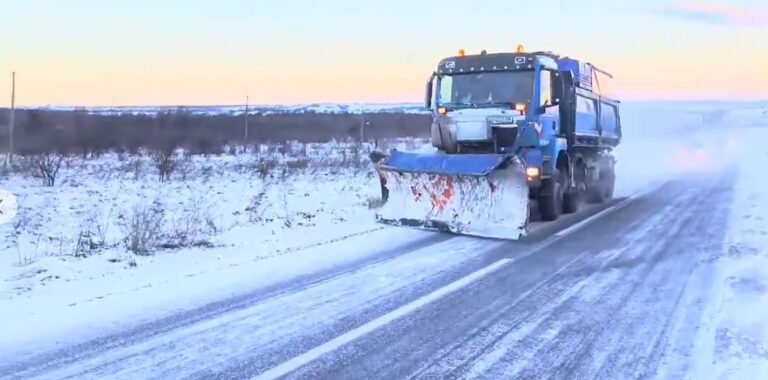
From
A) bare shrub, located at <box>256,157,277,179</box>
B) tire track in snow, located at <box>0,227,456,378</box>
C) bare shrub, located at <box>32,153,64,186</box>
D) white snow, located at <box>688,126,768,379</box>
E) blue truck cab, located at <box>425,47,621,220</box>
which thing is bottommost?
tire track in snow, located at <box>0,227,456,378</box>

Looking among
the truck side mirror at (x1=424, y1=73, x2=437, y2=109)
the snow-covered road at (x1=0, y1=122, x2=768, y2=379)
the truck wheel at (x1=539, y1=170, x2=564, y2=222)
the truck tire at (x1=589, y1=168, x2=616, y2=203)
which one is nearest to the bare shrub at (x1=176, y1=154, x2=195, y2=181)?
the truck side mirror at (x1=424, y1=73, x2=437, y2=109)

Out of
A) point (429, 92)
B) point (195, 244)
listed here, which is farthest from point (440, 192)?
point (195, 244)

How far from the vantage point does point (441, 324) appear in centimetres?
541

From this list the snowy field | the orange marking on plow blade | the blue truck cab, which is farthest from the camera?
the blue truck cab

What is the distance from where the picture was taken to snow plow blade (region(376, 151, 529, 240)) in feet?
32.6

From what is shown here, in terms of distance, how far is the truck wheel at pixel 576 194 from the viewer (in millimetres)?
12984

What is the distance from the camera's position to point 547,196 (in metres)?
11.6

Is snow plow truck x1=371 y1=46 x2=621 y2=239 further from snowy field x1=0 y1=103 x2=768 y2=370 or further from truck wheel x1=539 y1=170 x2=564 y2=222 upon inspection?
snowy field x1=0 y1=103 x2=768 y2=370

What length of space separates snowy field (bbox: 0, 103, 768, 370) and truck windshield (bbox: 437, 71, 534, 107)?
271 cm

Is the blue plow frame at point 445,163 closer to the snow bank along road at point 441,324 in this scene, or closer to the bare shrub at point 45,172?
the snow bank along road at point 441,324

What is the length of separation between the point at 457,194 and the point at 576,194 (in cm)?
394

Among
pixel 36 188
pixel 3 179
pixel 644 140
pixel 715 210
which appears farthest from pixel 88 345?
pixel 644 140

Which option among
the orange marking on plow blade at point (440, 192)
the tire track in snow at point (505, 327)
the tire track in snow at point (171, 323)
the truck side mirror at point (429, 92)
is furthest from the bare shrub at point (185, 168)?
the tire track in snow at point (505, 327)

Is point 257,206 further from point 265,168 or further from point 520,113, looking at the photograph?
point 265,168
